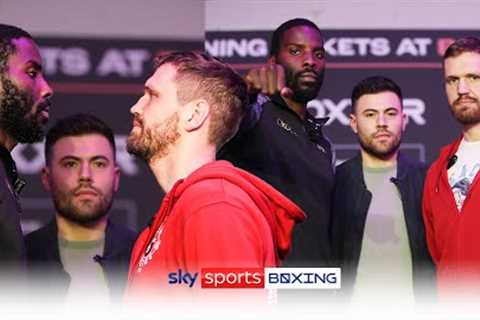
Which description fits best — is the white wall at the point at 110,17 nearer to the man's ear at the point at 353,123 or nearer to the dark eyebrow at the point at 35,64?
the dark eyebrow at the point at 35,64

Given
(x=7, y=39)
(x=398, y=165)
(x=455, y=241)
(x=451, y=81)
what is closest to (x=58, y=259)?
(x=7, y=39)

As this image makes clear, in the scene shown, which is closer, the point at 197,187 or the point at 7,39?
the point at 197,187

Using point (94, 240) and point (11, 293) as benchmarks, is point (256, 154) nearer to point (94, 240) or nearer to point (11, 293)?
point (94, 240)

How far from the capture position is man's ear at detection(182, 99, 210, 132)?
8.13 feet

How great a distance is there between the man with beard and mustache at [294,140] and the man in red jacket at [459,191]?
303mm

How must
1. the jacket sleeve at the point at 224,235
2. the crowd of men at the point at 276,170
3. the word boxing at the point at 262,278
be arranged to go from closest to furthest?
the jacket sleeve at the point at 224,235 < the word boxing at the point at 262,278 < the crowd of men at the point at 276,170

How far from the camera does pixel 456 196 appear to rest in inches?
100.0

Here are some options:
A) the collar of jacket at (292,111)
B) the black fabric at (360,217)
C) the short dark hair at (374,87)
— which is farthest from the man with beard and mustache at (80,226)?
the short dark hair at (374,87)

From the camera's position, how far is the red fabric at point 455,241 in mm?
2504

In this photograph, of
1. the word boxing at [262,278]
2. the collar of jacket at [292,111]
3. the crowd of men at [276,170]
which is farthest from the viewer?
the collar of jacket at [292,111]

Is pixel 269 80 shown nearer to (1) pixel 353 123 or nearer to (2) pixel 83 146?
(1) pixel 353 123

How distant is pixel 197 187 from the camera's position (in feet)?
7.54

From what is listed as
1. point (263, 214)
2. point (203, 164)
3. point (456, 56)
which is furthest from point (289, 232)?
point (456, 56)

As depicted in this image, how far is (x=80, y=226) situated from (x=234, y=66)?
643mm
